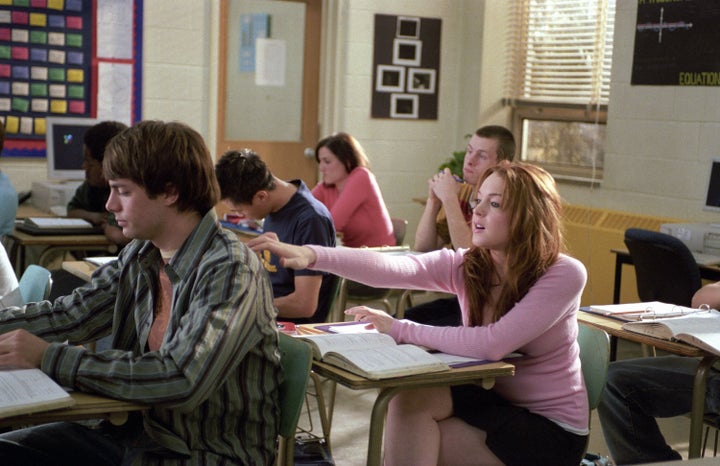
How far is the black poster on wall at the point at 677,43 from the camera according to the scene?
5062 mm

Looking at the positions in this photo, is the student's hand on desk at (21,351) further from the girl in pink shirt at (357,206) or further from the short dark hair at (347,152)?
the short dark hair at (347,152)

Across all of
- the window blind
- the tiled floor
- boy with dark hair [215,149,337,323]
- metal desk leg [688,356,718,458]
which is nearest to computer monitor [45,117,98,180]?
the tiled floor

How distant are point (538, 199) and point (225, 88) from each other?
428 cm

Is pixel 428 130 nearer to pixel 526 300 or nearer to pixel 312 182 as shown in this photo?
pixel 312 182

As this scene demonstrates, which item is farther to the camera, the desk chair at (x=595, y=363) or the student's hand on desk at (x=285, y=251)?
the desk chair at (x=595, y=363)

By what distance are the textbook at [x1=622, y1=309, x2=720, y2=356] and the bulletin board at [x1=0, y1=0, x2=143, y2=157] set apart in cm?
396

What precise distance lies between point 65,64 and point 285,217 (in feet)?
9.82

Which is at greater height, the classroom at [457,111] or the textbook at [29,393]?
the classroom at [457,111]

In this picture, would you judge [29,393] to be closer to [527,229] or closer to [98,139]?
[527,229]

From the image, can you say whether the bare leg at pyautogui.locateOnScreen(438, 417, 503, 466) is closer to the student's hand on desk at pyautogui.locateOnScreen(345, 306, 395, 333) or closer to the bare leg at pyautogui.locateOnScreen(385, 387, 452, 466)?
the bare leg at pyautogui.locateOnScreen(385, 387, 452, 466)

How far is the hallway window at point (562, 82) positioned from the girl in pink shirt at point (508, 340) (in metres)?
3.71

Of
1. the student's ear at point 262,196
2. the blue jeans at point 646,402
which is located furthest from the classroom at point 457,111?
the student's ear at point 262,196

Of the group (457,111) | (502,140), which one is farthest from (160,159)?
(457,111)

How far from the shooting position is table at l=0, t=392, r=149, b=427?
5.33 ft
